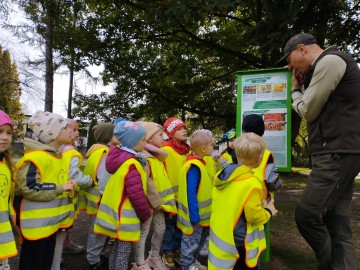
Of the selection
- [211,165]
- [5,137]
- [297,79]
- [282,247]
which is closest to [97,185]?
[211,165]

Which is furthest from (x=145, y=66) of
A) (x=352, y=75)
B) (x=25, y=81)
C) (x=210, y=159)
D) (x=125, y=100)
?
(x=352, y=75)

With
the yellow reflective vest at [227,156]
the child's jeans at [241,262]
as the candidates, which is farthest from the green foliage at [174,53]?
the child's jeans at [241,262]

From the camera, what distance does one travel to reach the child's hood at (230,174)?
3.02 meters

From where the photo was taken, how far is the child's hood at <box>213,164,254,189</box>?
3.02m

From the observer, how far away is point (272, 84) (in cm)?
441

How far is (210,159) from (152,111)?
758 centimetres

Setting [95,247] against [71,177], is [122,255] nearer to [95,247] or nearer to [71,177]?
[95,247]

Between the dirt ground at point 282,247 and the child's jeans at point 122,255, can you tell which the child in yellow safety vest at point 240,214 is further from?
the dirt ground at point 282,247

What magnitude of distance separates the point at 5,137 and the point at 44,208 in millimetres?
747

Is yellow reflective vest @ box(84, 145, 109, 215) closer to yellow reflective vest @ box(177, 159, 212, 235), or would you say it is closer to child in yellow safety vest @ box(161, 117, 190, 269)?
child in yellow safety vest @ box(161, 117, 190, 269)

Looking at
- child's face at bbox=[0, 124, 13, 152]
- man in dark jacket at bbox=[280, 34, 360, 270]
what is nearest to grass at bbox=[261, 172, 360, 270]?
man in dark jacket at bbox=[280, 34, 360, 270]

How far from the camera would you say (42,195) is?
125 inches

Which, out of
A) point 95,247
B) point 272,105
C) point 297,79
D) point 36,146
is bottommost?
point 95,247

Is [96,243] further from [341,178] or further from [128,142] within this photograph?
[341,178]
